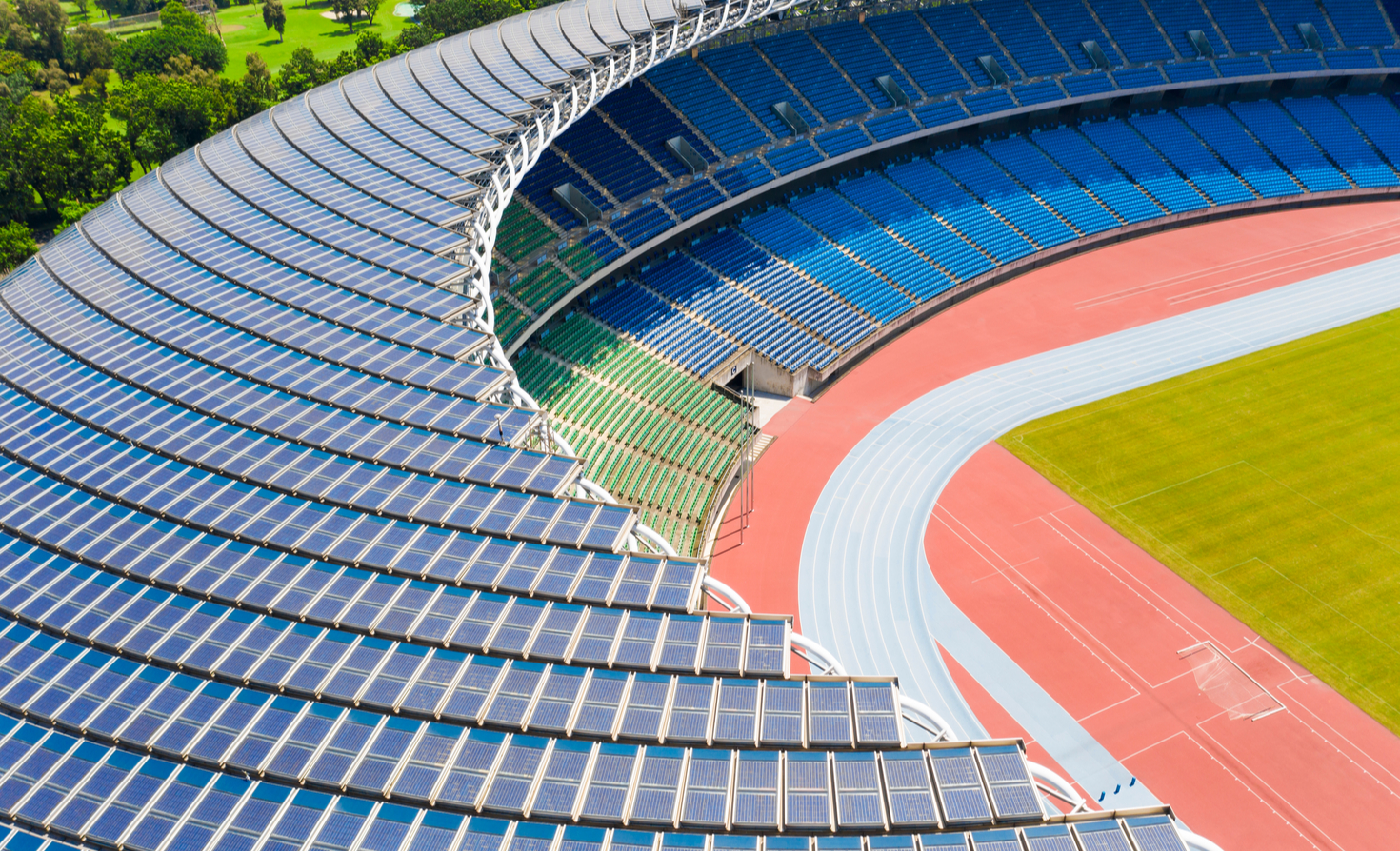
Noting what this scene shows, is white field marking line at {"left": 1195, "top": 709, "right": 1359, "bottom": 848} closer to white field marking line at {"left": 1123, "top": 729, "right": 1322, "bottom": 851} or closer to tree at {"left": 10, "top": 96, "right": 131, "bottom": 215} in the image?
white field marking line at {"left": 1123, "top": 729, "right": 1322, "bottom": 851}

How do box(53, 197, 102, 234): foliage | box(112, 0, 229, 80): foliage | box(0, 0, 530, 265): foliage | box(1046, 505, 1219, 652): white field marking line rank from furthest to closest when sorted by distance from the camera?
box(112, 0, 229, 80): foliage < box(0, 0, 530, 265): foliage < box(53, 197, 102, 234): foliage < box(1046, 505, 1219, 652): white field marking line

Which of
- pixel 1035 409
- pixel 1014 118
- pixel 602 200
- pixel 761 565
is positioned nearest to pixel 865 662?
pixel 761 565

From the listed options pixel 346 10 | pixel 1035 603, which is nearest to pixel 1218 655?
pixel 1035 603

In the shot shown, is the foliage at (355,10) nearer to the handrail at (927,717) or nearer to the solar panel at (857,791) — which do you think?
the handrail at (927,717)

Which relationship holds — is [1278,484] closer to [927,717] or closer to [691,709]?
[927,717]

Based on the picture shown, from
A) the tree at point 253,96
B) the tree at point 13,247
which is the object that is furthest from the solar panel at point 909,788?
the tree at point 253,96

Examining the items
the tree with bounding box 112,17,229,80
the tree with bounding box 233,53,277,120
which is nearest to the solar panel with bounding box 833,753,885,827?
the tree with bounding box 233,53,277,120

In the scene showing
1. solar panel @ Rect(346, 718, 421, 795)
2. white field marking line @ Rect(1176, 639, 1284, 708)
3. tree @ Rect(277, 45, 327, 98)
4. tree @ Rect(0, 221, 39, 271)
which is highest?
tree @ Rect(277, 45, 327, 98)
